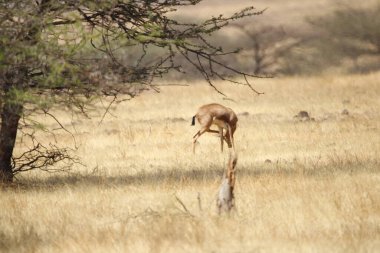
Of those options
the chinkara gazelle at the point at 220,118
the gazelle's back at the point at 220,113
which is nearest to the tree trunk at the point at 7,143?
the chinkara gazelle at the point at 220,118

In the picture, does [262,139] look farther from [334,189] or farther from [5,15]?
[5,15]

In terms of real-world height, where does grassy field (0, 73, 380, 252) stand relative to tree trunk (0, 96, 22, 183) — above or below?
below

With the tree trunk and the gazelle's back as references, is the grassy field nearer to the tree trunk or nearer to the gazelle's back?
the tree trunk

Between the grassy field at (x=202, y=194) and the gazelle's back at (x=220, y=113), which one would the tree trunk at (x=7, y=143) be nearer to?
the grassy field at (x=202, y=194)

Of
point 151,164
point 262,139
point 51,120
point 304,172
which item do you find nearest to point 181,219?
point 304,172

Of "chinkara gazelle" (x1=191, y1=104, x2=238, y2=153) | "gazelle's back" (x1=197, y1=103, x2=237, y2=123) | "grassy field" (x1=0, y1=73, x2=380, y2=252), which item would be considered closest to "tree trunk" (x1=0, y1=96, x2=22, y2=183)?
"grassy field" (x1=0, y1=73, x2=380, y2=252)

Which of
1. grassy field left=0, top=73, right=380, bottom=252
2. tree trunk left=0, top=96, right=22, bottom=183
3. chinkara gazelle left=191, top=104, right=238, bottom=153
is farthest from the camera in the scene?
chinkara gazelle left=191, top=104, right=238, bottom=153

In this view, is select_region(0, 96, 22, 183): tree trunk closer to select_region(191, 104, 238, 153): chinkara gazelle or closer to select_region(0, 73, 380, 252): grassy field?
select_region(0, 73, 380, 252): grassy field

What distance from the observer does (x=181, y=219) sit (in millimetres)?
8906

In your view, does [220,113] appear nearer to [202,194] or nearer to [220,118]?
[220,118]

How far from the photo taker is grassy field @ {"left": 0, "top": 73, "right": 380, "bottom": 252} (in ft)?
27.5

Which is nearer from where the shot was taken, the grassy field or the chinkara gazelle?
the grassy field

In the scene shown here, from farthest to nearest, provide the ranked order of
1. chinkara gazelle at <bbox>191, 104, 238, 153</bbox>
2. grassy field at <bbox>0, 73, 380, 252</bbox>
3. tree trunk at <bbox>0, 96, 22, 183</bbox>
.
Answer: chinkara gazelle at <bbox>191, 104, 238, 153</bbox> → tree trunk at <bbox>0, 96, 22, 183</bbox> → grassy field at <bbox>0, 73, 380, 252</bbox>

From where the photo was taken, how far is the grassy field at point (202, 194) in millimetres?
8367
